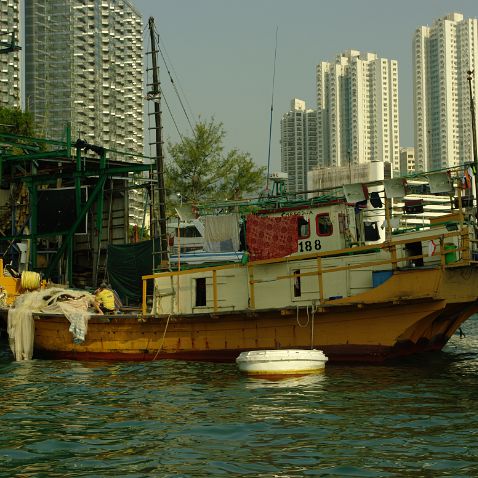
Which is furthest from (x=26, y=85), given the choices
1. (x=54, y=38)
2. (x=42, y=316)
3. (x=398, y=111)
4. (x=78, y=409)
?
(x=78, y=409)

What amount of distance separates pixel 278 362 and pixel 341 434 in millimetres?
5629

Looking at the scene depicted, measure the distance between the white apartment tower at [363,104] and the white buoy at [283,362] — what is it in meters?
96.8

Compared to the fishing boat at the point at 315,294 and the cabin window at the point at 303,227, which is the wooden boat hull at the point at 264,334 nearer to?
the fishing boat at the point at 315,294

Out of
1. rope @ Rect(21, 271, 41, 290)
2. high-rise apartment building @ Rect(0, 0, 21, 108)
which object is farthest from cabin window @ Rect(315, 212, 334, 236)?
high-rise apartment building @ Rect(0, 0, 21, 108)

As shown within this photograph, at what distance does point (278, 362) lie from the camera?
17844 mm

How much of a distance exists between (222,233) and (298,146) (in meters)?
54.2

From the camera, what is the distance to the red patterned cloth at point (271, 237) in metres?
21.2

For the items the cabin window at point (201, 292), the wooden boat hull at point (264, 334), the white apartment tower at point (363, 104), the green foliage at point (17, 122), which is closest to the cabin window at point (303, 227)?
the wooden boat hull at point (264, 334)

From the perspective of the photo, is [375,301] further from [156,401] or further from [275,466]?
[275,466]

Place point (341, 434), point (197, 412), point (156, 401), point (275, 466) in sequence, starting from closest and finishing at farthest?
point (275, 466) → point (341, 434) → point (197, 412) → point (156, 401)

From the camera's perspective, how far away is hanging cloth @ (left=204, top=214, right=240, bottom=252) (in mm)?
22859

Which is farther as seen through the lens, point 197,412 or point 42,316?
point 42,316

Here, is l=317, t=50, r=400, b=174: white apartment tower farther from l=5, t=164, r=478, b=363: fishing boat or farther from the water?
the water

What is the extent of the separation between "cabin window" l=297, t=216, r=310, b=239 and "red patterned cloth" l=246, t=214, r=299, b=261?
0.35 ft
